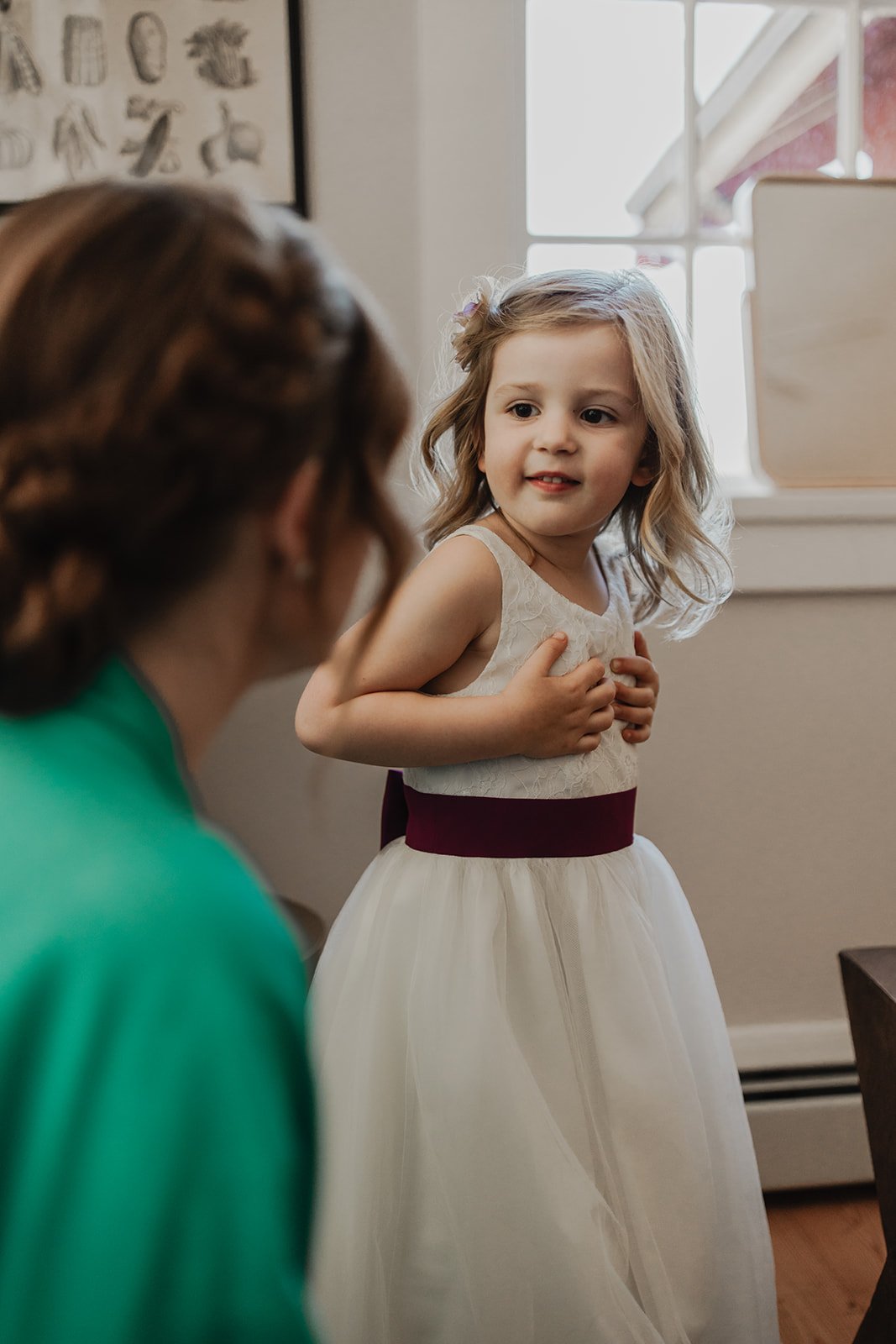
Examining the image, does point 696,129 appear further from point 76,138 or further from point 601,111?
point 76,138

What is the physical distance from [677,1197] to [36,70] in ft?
4.94

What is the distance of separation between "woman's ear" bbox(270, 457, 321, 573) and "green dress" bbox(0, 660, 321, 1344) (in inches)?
5.6

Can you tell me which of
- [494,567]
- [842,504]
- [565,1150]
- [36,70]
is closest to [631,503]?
[494,567]

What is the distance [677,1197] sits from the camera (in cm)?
107

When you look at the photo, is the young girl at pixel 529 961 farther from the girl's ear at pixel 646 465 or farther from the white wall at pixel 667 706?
the white wall at pixel 667 706

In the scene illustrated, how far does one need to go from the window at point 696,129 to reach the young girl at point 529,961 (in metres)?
0.61

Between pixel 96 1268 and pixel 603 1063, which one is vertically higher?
pixel 96 1268

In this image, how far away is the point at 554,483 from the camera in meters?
1.11

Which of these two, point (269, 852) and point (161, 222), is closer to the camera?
point (161, 222)

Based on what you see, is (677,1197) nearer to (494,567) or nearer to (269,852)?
(494,567)

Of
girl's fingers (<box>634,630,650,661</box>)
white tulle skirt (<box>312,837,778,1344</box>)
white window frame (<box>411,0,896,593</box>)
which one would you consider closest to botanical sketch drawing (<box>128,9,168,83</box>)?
white window frame (<box>411,0,896,593</box>)

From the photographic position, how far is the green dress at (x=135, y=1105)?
0.39 metres

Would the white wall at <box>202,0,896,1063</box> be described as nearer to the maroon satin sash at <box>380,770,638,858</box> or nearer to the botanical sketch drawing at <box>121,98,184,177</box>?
the botanical sketch drawing at <box>121,98,184,177</box>

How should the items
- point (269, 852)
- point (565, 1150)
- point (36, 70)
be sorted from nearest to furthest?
point (565, 1150) → point (36, 70) → point (269, 852)
